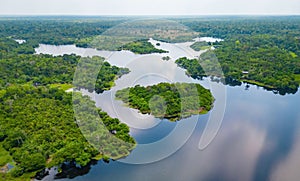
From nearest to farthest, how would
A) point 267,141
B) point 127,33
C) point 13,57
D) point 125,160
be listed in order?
point 125,160 < point 267,141 < point 13,57 < point 127,33

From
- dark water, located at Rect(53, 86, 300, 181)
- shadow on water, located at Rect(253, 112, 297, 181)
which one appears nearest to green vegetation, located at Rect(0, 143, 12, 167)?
dark water, located at Rect(53, 86, 300, 181)

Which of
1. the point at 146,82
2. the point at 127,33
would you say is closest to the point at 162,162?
the point at 146,82

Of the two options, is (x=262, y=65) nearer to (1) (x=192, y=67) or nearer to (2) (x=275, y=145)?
(1) (x=192, y=67)

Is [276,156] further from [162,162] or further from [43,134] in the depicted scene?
[43,134]

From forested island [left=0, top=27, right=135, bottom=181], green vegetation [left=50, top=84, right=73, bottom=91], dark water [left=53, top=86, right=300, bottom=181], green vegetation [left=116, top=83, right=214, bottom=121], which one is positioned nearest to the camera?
dark water [left=53, top=86, right=300, bottom=181]

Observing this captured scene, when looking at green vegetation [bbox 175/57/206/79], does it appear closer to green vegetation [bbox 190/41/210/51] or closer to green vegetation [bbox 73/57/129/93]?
green vegetation [bbox 73/57/129/93]

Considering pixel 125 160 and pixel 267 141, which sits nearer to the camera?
pixel 125 160
